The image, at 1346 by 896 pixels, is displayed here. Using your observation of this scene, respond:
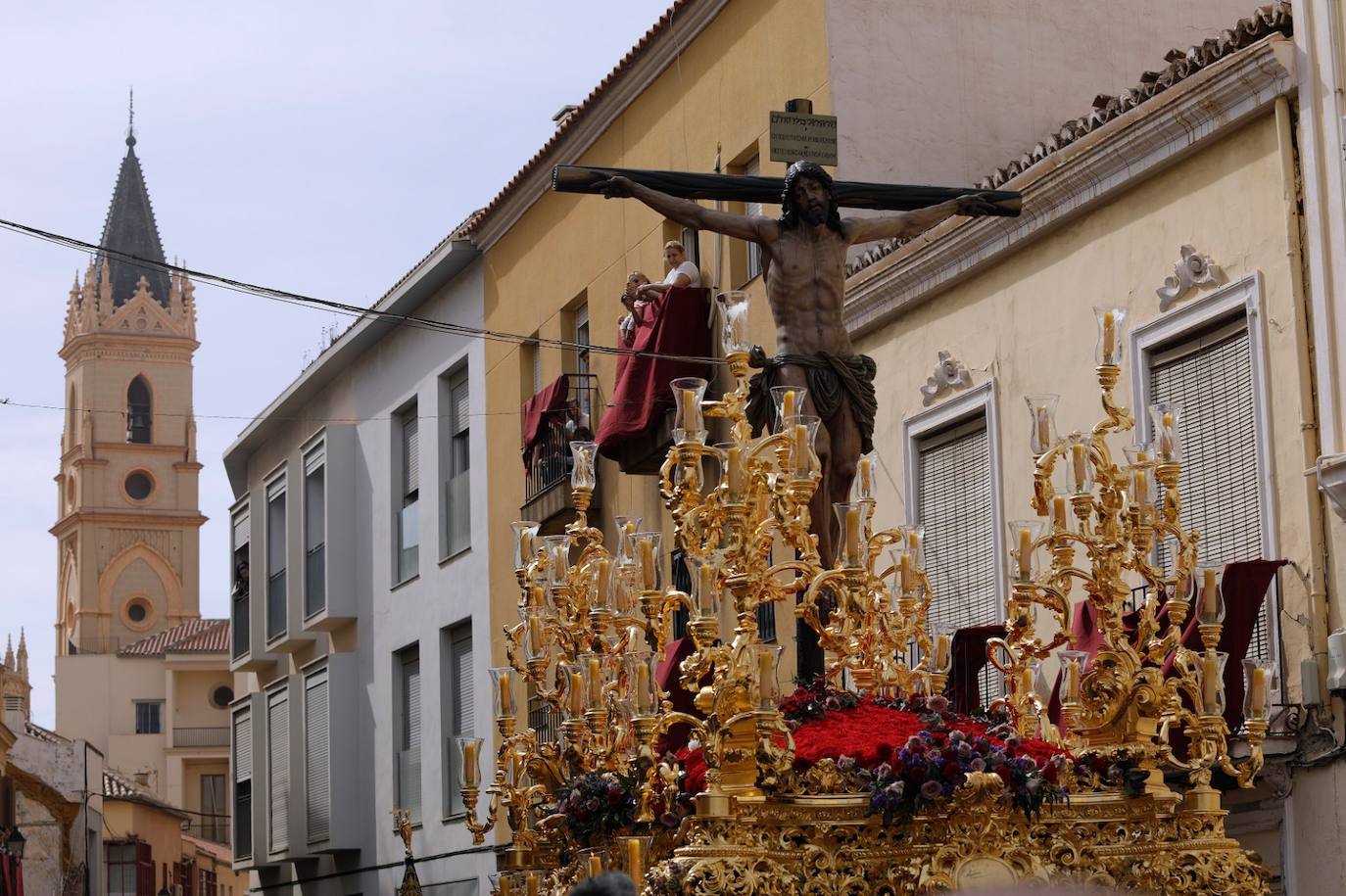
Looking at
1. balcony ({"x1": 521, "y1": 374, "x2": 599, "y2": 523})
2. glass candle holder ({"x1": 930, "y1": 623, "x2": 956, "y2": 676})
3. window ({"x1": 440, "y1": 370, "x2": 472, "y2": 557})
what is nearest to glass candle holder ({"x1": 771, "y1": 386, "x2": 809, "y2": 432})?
glass candle holder ({"x1": 930, "y1": 623, "x2": 956, "y2": 676})

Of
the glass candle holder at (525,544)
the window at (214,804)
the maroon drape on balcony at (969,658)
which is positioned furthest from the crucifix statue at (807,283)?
the window at (214,804)

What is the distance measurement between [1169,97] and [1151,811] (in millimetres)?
5073

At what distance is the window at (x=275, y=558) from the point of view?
2616cm

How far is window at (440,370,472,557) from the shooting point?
21.6 m

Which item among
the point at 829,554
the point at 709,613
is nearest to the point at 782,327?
the point at 829,554

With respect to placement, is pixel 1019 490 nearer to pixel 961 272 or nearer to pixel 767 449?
pixel 961 272

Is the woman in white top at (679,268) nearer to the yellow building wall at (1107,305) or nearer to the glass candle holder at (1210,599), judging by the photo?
the yellow building wall at (1107,305)

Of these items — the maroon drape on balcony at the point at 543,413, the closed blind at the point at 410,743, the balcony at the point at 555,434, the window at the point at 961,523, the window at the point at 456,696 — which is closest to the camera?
the window at the point at 961,523

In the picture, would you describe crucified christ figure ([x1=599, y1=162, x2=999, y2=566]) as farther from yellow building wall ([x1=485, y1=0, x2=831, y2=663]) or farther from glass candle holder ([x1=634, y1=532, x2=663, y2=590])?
yellow building wall ([x1=485, y1=0, x2=831, y2=663])

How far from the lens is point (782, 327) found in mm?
8594

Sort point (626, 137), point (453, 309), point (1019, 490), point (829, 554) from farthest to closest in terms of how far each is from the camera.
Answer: point (453, 309) < point (626, 137) < point (1019, 490) < point (829, 554)

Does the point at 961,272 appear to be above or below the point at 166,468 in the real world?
below

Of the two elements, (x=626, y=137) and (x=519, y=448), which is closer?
(x=626, y=137)

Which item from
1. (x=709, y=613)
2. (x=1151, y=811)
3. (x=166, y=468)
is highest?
(x=166, y=468)
